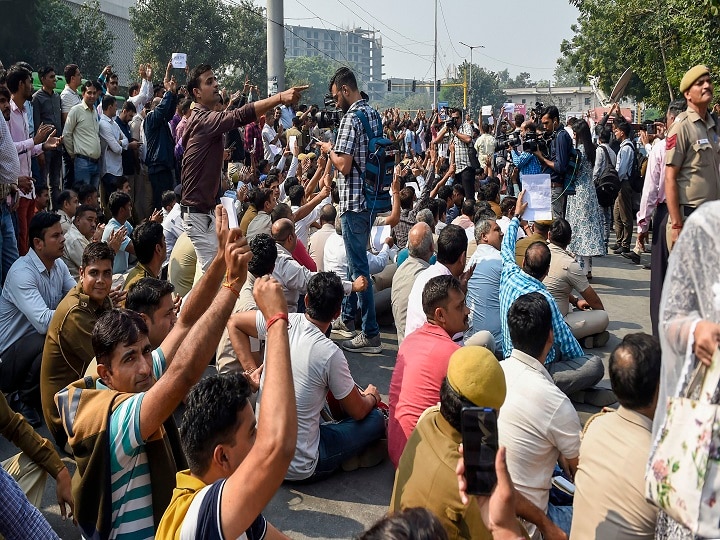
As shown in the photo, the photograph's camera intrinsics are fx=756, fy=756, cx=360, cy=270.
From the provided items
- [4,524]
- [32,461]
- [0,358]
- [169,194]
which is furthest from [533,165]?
[4,524]

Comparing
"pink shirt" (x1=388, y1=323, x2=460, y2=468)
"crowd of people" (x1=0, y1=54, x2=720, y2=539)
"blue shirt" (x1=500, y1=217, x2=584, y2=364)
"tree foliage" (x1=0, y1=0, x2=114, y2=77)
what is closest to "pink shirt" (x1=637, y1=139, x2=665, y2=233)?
"crowd of people" (x1=0, y1=54, x2=720, y2=539)

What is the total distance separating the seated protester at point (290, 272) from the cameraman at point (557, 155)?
12.3ft

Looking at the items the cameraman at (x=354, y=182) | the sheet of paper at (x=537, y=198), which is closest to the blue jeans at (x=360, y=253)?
the cameraman at (x=354, y=182)

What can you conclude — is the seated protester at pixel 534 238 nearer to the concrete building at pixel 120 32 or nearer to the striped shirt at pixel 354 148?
the striped shirt at pixel 354 148

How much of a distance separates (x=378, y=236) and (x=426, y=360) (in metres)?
3.46

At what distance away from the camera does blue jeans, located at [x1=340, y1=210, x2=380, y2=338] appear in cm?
636

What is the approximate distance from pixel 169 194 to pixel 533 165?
4165 millimetres

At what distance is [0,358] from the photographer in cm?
478

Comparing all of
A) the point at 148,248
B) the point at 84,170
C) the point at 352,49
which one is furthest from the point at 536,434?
the point at 352,49

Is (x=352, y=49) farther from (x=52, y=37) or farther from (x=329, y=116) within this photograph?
(x=329, y=116)

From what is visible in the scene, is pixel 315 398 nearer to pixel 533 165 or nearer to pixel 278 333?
pixel 278 333

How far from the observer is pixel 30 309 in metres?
4.90

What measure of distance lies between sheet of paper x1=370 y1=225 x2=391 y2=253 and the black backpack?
159 inches

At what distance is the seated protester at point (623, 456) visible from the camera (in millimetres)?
2631
